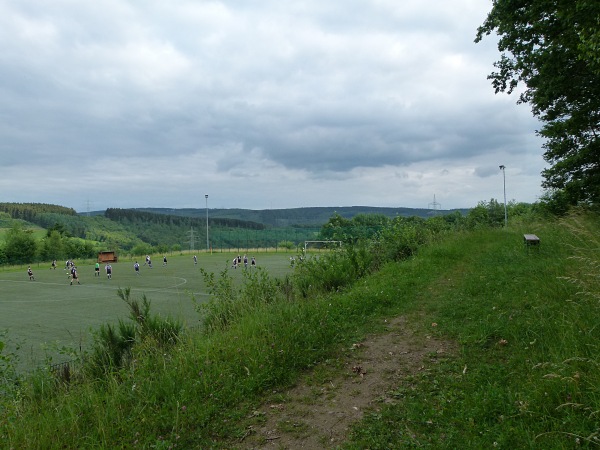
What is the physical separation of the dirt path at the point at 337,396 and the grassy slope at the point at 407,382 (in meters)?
0.16

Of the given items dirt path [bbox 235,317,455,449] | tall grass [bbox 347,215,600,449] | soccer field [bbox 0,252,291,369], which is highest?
tall grass [bbox 347,215,600,449]

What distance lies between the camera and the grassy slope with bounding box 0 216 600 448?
2.89m

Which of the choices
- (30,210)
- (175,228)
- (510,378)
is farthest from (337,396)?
(30,210)

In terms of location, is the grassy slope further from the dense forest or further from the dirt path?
the dense forest

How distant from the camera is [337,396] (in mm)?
3869

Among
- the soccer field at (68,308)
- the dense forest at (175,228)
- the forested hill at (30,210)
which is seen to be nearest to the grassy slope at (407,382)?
the soccer field at (68,308)

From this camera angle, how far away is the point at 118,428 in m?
3.41

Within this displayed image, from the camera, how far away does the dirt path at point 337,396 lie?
3.24 metres

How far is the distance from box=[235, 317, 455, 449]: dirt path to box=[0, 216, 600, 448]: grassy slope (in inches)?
6.3

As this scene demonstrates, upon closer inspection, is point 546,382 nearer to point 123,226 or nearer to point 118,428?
point 118,428

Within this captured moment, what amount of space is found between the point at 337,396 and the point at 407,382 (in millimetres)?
702

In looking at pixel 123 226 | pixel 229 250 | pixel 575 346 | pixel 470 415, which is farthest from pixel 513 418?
pixel 123 226

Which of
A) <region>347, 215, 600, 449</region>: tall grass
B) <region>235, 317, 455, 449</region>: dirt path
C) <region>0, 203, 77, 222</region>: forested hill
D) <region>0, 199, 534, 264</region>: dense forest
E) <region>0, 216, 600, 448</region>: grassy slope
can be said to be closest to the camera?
<region>347, 215, 600, 449</region>: tall grass

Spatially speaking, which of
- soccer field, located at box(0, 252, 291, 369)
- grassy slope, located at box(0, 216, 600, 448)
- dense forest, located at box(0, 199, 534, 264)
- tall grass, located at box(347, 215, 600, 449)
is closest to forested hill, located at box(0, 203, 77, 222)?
dense forest, located at box(0, 199, 534, 264)
